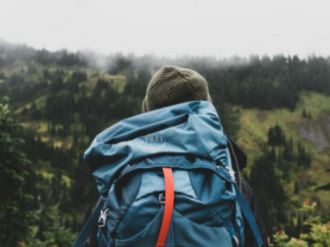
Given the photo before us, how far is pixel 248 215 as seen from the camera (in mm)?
2162

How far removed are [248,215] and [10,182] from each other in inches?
403

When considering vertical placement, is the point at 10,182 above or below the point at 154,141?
below

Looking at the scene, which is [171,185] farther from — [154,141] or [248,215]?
[248,215]

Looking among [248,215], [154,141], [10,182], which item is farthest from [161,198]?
[10,182]

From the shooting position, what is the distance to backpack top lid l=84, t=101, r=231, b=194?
2.09 metres

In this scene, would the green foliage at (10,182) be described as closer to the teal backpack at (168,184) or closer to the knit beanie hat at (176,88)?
the knit beanie hat at (176,88)

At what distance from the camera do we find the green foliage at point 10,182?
10.5m

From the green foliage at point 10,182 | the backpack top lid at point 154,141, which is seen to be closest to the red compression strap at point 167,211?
the backpack top lid at point 154,141

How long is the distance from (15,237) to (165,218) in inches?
452

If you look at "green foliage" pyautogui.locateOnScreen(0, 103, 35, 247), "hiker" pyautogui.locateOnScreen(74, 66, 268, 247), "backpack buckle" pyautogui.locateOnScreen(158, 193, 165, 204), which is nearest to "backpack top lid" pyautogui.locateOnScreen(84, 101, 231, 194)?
"hiker" pyautogui.locateOnScreen(74, 66, 268, 247)

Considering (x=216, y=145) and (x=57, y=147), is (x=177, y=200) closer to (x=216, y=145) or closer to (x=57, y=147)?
(x=216, y=145)

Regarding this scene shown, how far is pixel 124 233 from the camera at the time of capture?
200cm

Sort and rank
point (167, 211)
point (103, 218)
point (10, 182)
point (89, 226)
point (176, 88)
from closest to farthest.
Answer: point (167, 211), point (103, 218), point (89, 226), point (176, 88), point (10, 182)

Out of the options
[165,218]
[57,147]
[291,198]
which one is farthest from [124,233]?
[57,147]
